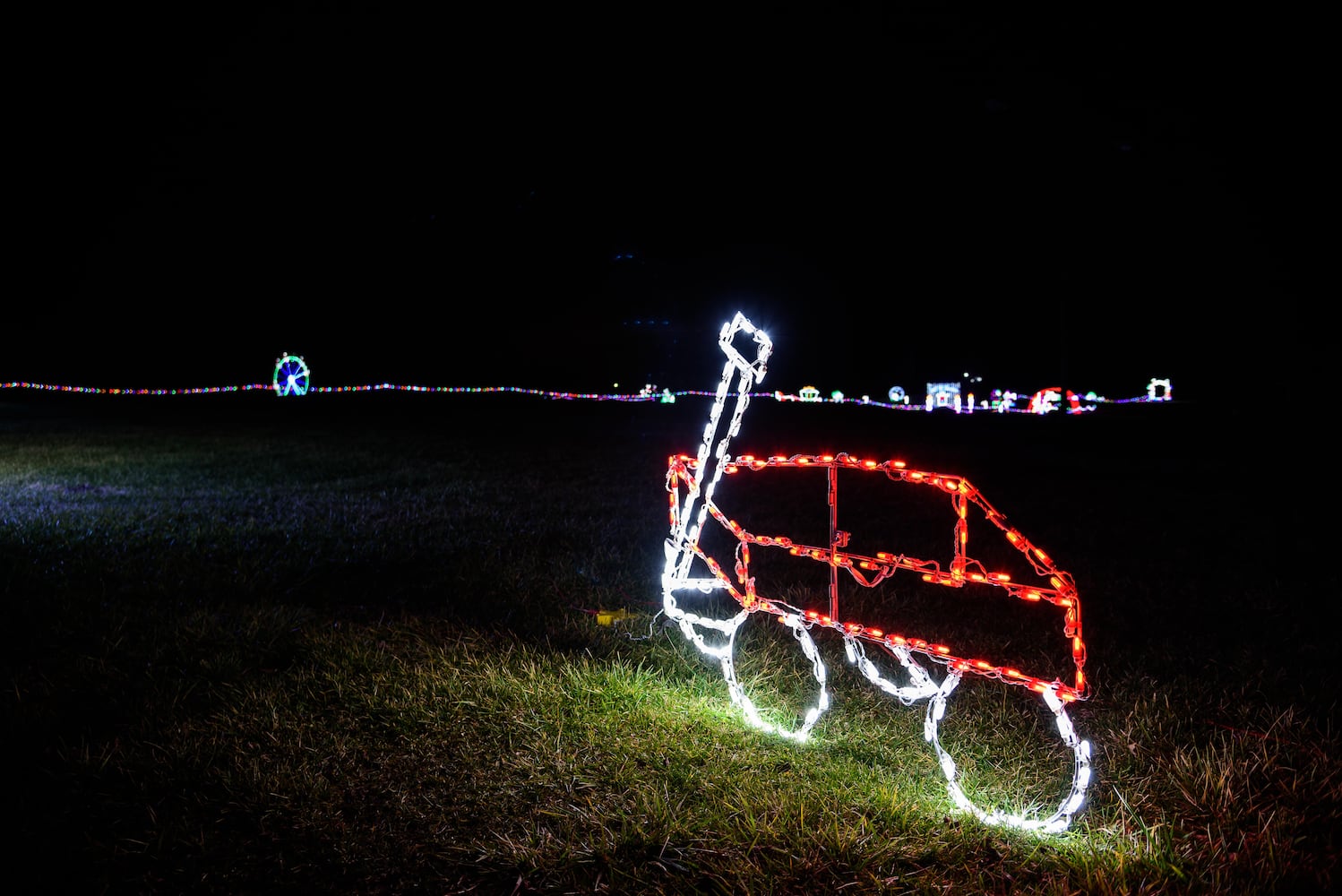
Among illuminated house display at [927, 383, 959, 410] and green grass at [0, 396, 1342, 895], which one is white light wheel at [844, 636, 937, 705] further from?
illuminated house display at [927, 383, 959, 410]

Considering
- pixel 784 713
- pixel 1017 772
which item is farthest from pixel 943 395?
pixel 1017 772

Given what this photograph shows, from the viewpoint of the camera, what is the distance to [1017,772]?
2.91m

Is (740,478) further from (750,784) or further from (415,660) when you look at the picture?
(750,784)

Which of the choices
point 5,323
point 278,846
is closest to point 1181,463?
point 278,846

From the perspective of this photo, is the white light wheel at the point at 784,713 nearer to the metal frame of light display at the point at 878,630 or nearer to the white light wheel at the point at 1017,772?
the metal frame of light display at the point at 878,630

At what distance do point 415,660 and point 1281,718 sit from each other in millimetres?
3613

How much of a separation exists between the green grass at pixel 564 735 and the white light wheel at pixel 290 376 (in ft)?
61.6

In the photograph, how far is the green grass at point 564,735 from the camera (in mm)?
2416

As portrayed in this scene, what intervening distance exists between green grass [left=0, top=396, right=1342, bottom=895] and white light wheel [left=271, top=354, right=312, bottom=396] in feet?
61.6

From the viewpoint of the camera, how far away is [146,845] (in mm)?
2494

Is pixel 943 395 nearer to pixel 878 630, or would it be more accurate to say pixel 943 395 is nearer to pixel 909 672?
pixel 878 630

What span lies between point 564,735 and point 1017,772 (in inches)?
64.6

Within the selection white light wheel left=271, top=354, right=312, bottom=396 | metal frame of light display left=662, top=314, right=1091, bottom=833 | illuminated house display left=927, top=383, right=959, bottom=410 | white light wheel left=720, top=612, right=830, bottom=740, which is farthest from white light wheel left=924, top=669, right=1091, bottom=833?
white light wheel left=271, top=354, right=312, bottom=396

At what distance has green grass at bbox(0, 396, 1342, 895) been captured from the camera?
2.42 m
